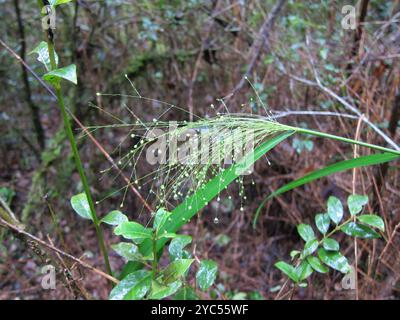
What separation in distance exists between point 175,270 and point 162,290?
6cm

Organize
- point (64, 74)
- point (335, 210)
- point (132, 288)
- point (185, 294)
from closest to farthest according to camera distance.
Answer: point (64, 74) → point (132, 288) → point (185, 294) → point (335, 210)

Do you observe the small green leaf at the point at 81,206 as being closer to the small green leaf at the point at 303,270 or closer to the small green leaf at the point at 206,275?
the small green leaf at the point at 206,275

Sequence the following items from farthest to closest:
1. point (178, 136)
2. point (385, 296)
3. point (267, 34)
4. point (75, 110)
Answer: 1. point (75, 110)
2. point (267, 34)
3. point (385, 296)
4. point (178, 136)

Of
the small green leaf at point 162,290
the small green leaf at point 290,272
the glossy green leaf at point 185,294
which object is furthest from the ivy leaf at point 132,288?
the small green leaf at point 290,272

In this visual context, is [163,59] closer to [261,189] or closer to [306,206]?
[261,189]

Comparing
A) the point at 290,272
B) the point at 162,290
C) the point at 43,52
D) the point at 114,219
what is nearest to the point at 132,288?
the point at 162,290

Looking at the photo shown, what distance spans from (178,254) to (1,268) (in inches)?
84.4

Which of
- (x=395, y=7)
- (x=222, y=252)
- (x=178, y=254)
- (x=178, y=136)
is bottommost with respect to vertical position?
(x=222, y=252)

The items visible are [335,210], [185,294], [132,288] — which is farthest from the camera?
[335,210]

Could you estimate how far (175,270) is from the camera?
0.93m

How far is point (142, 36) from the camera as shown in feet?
9.11

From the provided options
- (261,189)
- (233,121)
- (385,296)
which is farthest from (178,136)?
(261,189)

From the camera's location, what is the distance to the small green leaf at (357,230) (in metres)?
1.11

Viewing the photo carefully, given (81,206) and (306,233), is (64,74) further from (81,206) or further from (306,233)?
(306,233)
